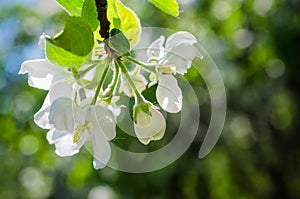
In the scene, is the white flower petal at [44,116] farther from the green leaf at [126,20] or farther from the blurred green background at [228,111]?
the blurred green background at [228,111]

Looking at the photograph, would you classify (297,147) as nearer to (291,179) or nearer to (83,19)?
(291,179)

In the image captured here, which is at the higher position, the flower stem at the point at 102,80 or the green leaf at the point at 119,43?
the green leaf at the point at 119,43

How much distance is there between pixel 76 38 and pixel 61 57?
0.02m

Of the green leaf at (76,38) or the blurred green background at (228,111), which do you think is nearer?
the green leaf at (76,38)

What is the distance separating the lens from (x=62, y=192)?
1.92 metres

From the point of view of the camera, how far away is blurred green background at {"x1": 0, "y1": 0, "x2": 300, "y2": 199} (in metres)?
2.04

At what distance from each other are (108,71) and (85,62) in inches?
0.9

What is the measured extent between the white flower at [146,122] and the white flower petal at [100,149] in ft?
0.09

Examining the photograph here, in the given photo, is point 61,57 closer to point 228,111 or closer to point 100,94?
point 100,94

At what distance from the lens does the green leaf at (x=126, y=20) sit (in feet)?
1.35

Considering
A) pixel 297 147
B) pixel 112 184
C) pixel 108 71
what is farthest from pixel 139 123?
pixel 297 147

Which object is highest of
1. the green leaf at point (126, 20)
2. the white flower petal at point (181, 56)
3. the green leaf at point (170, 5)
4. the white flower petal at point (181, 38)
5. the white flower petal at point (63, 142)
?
the green leaf at point (170, 5)

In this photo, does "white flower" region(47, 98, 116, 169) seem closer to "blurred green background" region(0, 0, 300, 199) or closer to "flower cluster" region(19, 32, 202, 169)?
"flower cluster" region(19, 32, 202, 169)

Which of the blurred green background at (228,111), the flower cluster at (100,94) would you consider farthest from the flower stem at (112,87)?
the blurred green background at (228,111)
